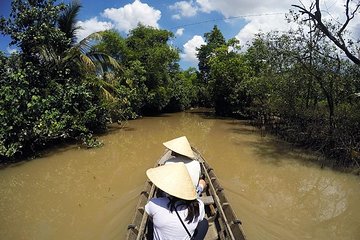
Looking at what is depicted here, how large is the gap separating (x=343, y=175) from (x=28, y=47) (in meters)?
11.4

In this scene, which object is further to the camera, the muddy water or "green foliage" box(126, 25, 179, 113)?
"green foliage" box(126, 25, 179, 113)

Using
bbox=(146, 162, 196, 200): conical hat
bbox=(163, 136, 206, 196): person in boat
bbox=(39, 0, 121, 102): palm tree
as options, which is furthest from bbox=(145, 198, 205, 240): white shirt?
bbox=(39, 0, 121, 102): palm tree

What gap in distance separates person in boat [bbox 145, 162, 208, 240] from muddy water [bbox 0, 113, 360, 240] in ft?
8.27

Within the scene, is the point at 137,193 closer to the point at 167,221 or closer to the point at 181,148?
the point at 181,148

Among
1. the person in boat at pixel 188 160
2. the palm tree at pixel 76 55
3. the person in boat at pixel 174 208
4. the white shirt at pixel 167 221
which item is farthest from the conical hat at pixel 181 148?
the palm tree at pixel 76 55

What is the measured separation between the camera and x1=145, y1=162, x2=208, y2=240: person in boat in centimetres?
343

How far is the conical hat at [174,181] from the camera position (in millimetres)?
3396

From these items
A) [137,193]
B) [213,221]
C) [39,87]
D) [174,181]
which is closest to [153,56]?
[39,87]

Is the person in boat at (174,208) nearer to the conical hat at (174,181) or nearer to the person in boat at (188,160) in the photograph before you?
the conical hat at (174,181)

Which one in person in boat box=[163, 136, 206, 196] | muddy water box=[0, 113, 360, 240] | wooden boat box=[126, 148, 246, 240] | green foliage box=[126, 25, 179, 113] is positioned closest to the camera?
wooden boat box=[126, 148, 246, 240]

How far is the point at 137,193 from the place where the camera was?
7.66 m

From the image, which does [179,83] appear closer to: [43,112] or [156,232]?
[43,112]

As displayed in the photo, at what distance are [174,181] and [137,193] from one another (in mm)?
4404

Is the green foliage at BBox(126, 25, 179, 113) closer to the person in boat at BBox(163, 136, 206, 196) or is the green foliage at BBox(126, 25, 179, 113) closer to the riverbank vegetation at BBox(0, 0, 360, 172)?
the riverbank vegetation at BBox(0, 0, 360, 172)
